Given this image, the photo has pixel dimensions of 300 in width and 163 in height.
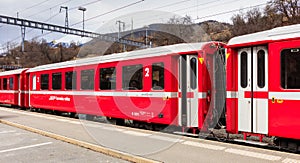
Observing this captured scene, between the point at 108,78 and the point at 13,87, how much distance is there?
14.8 meters

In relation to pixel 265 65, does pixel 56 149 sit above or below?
below

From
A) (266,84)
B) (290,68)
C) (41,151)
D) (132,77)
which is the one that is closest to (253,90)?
(266,84)

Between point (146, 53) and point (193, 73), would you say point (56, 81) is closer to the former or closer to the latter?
point (146, 53)

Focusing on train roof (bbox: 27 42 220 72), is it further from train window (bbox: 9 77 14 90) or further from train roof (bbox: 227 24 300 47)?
train window (bbox: 9 77 14 90)

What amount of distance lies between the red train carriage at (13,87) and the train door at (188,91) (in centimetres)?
1648

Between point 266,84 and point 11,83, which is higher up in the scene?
point 11,83

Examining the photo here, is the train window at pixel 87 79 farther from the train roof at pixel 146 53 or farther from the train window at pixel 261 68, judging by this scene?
the train window at pixel 261 68

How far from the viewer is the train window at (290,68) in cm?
698

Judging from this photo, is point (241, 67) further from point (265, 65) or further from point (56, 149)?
point (56, 149)

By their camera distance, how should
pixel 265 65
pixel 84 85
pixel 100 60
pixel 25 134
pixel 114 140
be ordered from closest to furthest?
pixel 265 65
pixel 114 140
pixel 25 134
pixel 100 60
pixel 84 85

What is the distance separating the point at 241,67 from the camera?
26.9 feet

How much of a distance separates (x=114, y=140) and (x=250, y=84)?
427 cm

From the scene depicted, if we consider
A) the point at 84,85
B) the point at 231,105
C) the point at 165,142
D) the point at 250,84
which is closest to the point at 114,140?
the point at 165,142

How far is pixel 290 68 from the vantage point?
712cm
